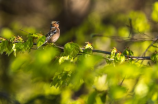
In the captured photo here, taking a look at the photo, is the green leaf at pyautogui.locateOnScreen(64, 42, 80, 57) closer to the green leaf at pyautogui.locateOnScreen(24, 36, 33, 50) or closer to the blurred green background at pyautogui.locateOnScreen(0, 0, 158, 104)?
the blurred green background at pyautogui.locateOnScreen(0, 0, 158, 104)

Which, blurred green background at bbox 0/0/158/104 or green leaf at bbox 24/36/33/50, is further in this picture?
blurred green background at bbox 0/0/158/104

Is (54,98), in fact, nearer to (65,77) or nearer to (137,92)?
(65,77)

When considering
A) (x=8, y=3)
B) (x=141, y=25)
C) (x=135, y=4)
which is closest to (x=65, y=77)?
(x=141, y=25)

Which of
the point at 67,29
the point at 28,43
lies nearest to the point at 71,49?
the point at 28,43

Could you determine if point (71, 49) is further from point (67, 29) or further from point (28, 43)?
point (67, 29)

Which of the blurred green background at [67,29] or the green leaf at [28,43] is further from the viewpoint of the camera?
the blurred green background at [67,29]

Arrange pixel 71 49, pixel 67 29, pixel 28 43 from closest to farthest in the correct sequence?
pixel 71 49
pixel 28 43
pixel 67 29

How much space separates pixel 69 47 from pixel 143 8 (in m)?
10.1

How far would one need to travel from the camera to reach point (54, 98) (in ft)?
17.6

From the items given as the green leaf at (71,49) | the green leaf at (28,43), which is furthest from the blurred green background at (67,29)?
the green leaf at (28,43)

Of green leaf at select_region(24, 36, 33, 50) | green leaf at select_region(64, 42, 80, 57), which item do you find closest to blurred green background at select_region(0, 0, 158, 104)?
green leaf at select_region(64, 42, 80, 57)

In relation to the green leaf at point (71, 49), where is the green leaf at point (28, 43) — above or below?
above

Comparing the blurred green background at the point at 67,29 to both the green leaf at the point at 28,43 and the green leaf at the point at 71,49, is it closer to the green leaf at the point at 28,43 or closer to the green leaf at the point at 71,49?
the green leaf at the point at 71,49

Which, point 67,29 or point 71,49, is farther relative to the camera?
point 67,29
